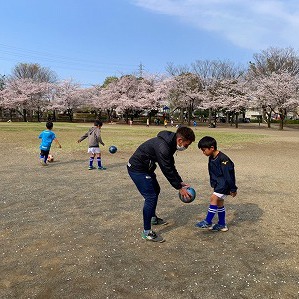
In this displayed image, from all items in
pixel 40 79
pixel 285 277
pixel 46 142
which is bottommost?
pixel 285 277

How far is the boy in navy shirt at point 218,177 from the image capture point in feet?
14.8

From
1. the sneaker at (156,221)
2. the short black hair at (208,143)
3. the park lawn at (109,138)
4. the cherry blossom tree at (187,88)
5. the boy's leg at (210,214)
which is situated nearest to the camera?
the short black hair at (208,143)

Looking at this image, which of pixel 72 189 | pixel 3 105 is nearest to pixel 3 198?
pixel 72 189

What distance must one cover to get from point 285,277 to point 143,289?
5.18ft

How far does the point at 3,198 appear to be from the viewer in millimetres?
6348

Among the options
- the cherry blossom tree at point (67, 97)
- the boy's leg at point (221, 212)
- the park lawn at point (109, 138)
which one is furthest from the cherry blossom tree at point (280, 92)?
the boy's leg at point (221, 212)

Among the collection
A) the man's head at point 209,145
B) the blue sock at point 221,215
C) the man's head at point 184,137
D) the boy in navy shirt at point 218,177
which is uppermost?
the man's head at point 184,137

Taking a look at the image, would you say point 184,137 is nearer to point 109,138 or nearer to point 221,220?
point 221,220

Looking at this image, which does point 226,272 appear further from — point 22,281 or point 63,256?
point 22,281

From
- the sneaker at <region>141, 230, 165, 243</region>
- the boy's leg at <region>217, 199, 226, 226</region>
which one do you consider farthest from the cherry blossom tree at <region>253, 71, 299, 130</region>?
the sneaker at <region>141, 230, 165, 243</region>

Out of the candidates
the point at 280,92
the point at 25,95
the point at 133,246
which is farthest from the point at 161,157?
the point at 25,95

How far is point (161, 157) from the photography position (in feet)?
13.1

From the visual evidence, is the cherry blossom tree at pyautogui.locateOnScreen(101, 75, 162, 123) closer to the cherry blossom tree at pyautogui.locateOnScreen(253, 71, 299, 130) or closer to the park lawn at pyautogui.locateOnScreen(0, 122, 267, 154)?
the cherry blossom tree at pyautogui.locateOnScreen(253, 71, 299, 130)

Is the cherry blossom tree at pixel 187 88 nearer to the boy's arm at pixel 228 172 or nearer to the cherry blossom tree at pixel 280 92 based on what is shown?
the cherry blossom tree at pixel 280 92
